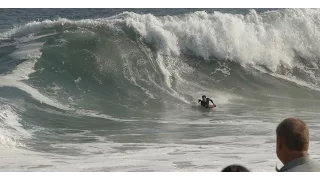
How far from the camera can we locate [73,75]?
16.7m

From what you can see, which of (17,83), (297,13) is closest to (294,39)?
(297,13)

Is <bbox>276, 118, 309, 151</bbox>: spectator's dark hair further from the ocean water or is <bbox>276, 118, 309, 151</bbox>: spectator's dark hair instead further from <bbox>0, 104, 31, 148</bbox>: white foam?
<bbox>0, 104, 31, 148</bbox>: white foam

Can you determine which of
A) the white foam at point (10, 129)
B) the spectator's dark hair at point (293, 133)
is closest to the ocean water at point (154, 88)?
the white foam at point (10, 129)

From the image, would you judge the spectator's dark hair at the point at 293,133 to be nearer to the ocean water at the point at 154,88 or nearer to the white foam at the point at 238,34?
the ocean water at the point at 154,88

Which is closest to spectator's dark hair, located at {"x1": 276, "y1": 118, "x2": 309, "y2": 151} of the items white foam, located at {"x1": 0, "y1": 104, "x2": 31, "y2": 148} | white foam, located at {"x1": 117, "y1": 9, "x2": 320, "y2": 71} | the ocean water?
the ocean water

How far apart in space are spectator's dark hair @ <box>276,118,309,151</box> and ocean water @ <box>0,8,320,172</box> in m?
5.07

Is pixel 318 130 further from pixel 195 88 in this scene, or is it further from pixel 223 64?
pixel 223 64

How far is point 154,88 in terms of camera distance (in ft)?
54.3

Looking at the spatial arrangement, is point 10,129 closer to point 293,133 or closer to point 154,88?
point 154,88

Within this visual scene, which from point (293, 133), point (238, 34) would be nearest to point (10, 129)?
point (293, 133)

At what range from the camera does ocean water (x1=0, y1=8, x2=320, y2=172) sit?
30.5 feet

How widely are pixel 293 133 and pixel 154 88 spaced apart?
14.2 meters

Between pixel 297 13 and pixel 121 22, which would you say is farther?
pixel 297 13

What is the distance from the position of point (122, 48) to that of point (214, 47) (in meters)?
2.91
